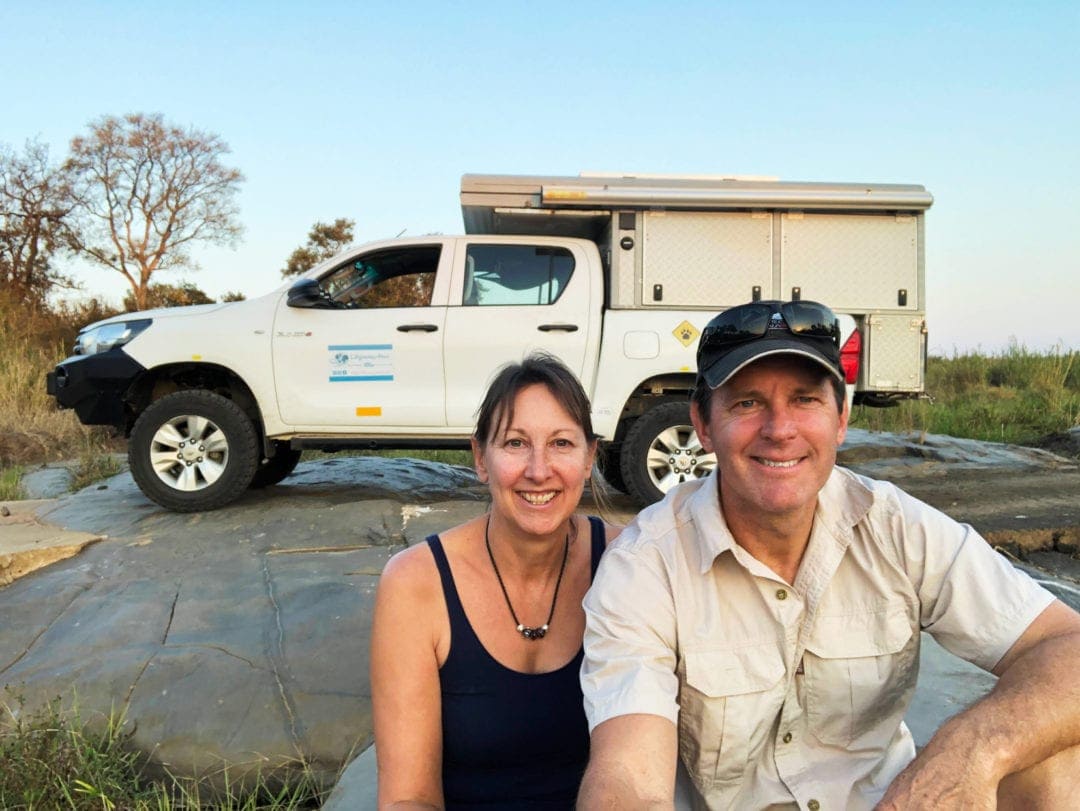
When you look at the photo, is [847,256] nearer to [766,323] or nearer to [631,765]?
[766,323]

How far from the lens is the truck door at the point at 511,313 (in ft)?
20.3

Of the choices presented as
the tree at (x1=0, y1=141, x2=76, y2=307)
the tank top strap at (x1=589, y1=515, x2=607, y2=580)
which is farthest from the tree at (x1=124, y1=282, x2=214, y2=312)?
the tank top strap at (x1=589, y1=515, x2=607, y2=580)

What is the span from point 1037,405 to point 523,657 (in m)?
12.3

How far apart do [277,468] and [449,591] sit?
5527 millimetres

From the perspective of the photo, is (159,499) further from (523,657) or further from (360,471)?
(523,657)

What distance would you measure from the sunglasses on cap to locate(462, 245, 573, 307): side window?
432cm

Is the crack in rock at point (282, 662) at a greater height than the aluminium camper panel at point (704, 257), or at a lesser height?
lesser

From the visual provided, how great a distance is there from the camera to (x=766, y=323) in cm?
196

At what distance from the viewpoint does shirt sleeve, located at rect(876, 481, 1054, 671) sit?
1.86 metres

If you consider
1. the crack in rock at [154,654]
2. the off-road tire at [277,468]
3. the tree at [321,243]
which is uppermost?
the tree at [321,243]

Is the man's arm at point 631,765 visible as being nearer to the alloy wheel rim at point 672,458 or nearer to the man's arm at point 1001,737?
the man's arm at point 1001,737

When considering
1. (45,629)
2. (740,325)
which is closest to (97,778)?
(45,629)

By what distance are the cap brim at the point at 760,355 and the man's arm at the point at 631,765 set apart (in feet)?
2.38

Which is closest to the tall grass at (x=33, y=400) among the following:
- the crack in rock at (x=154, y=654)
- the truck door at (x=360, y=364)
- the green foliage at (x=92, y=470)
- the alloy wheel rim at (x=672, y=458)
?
the green foliage at (x=92, y=470)
